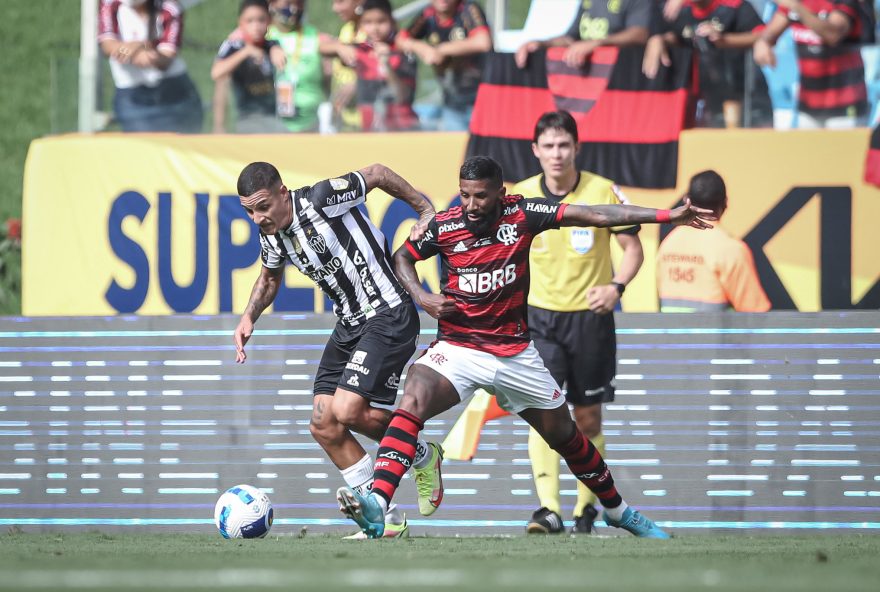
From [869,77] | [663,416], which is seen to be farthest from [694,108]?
[663,416]

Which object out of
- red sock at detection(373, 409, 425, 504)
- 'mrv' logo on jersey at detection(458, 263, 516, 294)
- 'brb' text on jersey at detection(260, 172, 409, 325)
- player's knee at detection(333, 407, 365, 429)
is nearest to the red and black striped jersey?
'mrv' logo on jersey at detection(458, 263, 516, 294)

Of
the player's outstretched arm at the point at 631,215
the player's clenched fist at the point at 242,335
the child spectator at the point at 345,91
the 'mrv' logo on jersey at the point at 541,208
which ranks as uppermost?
the child spectator at the point at 345,91

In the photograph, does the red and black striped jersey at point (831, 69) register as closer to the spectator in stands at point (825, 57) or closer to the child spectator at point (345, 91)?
the spectator in stands at point (825, 57)

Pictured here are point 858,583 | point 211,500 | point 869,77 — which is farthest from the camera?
point 869,77

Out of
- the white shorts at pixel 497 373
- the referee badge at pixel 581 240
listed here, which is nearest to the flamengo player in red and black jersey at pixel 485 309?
the white shorts at pixel 497 373

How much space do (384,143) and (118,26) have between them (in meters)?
2.87

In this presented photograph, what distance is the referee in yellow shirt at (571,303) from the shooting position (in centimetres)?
832

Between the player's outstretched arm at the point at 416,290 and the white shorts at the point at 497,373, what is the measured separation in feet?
0.77

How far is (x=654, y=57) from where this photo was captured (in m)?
10.7

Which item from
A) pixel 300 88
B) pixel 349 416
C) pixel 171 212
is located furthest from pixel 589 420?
pixel 171 212

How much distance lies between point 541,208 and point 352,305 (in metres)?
1.26

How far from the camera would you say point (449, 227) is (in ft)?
24.1

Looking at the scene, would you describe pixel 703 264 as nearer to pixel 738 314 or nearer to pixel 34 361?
pixel 738 314

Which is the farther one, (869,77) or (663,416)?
(869,77)
